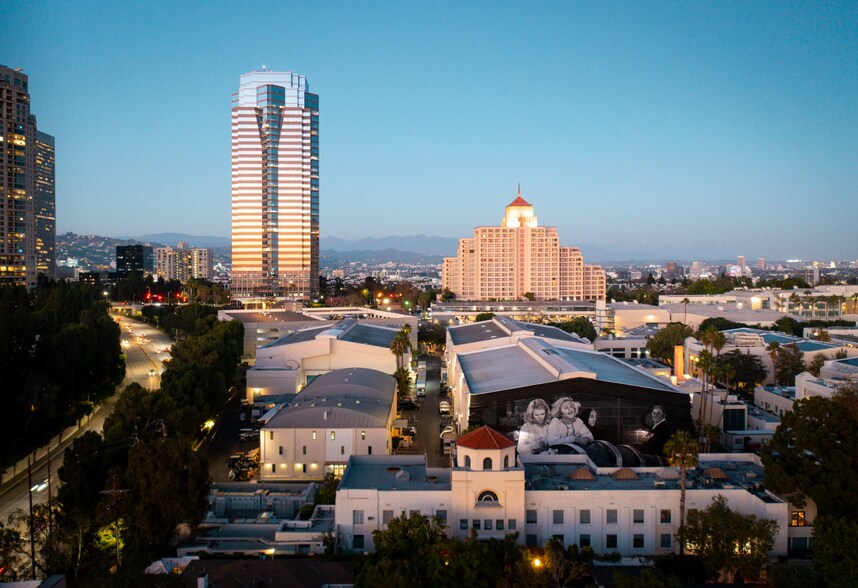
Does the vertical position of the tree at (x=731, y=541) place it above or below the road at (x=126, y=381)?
above

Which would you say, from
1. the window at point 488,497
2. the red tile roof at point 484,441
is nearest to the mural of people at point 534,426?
the red tile roof at point 484,441

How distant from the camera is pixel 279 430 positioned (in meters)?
34.6

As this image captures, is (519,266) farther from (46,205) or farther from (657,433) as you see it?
Answer: (657,433)

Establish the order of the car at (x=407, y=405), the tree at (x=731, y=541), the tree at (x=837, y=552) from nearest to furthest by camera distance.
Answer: the tree at (x=837, y=552) → the tree at (x=731, y=541) → the car at (x=407, y=405)

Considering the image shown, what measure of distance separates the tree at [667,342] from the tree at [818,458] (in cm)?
4175

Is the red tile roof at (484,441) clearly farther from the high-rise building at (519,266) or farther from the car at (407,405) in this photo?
the high-rise building at (519,266)

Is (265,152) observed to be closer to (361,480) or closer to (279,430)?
(279,430)

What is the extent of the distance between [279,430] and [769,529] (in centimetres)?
2230

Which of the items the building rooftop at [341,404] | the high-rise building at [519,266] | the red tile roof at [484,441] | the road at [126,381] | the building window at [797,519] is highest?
the high-rise building at [519,266]

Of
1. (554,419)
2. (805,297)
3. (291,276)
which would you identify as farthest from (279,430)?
(291,276)

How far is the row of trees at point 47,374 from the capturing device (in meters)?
36.6

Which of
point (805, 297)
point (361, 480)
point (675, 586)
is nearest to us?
point (675, 586)

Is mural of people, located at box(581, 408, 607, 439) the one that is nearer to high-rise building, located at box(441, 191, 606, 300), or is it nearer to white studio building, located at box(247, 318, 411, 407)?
white studio building, located at box(247, 318, 411, 407)

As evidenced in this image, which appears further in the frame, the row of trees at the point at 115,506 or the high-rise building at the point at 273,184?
the high-rise building at the point at 273,184
